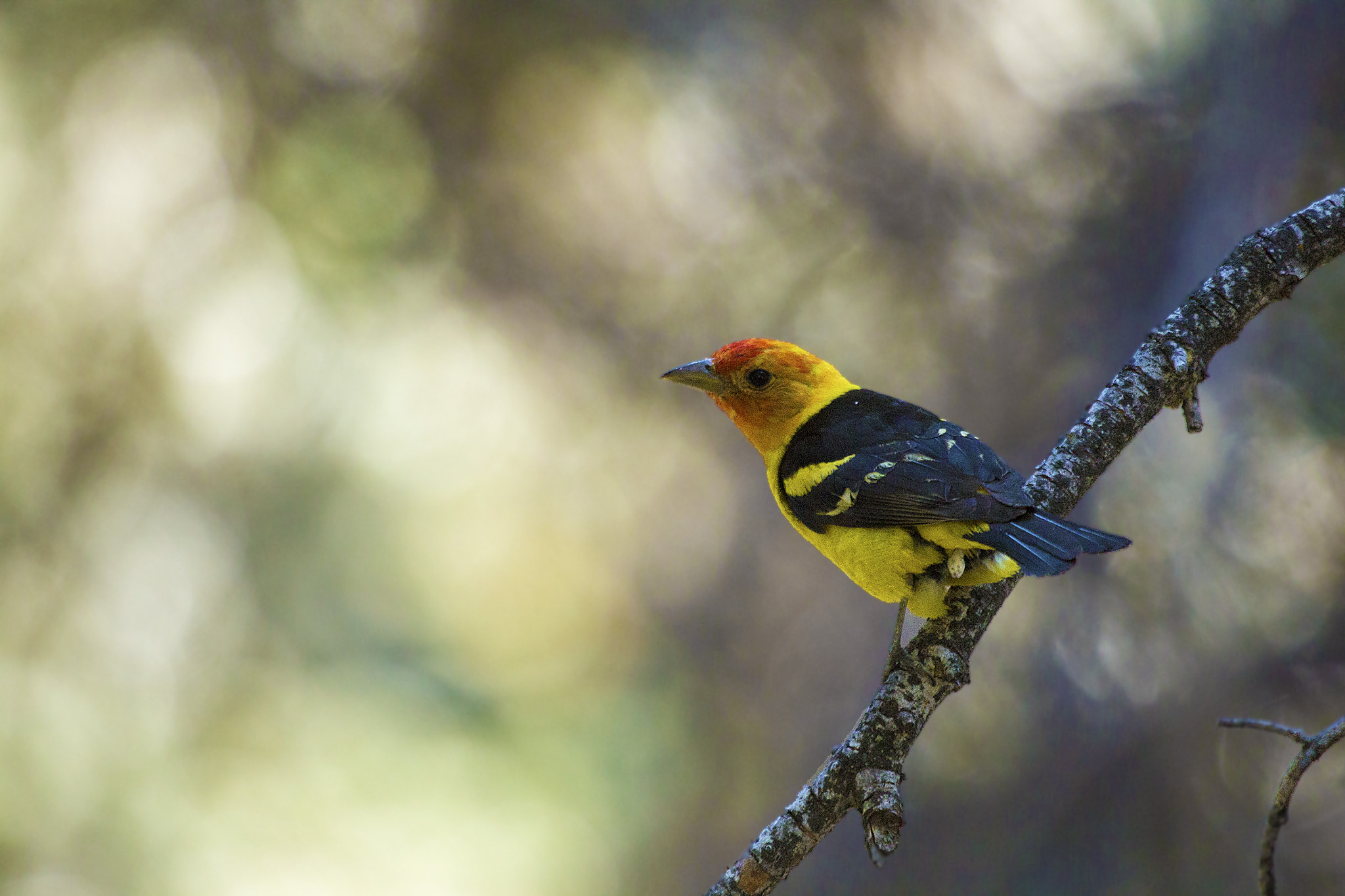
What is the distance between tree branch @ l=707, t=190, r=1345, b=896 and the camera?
1.77 m

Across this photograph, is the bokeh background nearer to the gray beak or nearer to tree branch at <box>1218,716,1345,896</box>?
the gray beak

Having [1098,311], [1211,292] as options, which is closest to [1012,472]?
[1211,292]

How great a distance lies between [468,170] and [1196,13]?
124 inches

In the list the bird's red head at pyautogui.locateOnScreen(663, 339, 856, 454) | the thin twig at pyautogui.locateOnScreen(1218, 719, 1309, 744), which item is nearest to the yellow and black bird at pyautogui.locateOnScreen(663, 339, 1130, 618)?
the bird's red head at pyautogui.locateOnScreen(663, 339, 856, 454)

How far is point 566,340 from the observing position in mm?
4500

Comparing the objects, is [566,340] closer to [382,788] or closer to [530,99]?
[530,99]

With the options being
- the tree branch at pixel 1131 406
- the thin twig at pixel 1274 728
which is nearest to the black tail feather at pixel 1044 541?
the tree branch at pixel 1131 406

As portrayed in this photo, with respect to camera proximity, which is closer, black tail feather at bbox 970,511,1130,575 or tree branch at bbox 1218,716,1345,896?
tree branch at bbox 1218,716,1345,896

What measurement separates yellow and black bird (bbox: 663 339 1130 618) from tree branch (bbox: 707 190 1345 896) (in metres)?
0.07

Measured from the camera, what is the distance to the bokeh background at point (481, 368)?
13.1 ft

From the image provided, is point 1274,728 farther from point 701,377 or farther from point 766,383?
point 701,377

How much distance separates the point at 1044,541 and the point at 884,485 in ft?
1.23

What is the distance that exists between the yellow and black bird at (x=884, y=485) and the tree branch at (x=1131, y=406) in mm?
71

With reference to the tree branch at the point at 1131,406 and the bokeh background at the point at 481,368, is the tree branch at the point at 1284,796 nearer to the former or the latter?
the tree branch at the point at 1131,406
